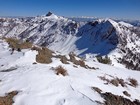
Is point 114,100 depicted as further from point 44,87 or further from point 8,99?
point 8,99

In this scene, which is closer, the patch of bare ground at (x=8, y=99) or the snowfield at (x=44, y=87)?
the patch of bare ground at (x=8, y=99)

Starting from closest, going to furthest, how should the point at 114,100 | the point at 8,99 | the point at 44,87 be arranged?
the point at 8,99
the point at 114,100
the point at 44,87

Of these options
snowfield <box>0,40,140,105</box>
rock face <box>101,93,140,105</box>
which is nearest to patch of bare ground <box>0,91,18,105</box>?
snowfield <box>0,40,140,105</box>

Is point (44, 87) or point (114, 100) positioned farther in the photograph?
point (44, 87)

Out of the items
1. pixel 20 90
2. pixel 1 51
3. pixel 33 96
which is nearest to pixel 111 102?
pixel 33 96

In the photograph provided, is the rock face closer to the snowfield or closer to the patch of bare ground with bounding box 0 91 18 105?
the snowfield

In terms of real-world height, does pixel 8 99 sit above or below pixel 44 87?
below

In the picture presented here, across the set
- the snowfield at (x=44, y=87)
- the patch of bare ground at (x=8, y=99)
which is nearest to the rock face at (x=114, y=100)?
the snowfield at (x=44, y=87)

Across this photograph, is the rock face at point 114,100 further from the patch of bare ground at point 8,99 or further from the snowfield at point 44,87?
the patch of bare ground at point 8,99

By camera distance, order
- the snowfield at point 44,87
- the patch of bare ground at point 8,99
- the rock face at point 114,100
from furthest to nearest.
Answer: the rock face at point 114,100, the snowfield at point 44,87, the patch of bare ground at point 8,99

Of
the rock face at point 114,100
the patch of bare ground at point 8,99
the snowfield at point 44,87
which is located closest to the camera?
the patch of bare ground at point 8,99

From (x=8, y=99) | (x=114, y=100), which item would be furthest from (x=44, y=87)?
(x=114, y=100)
